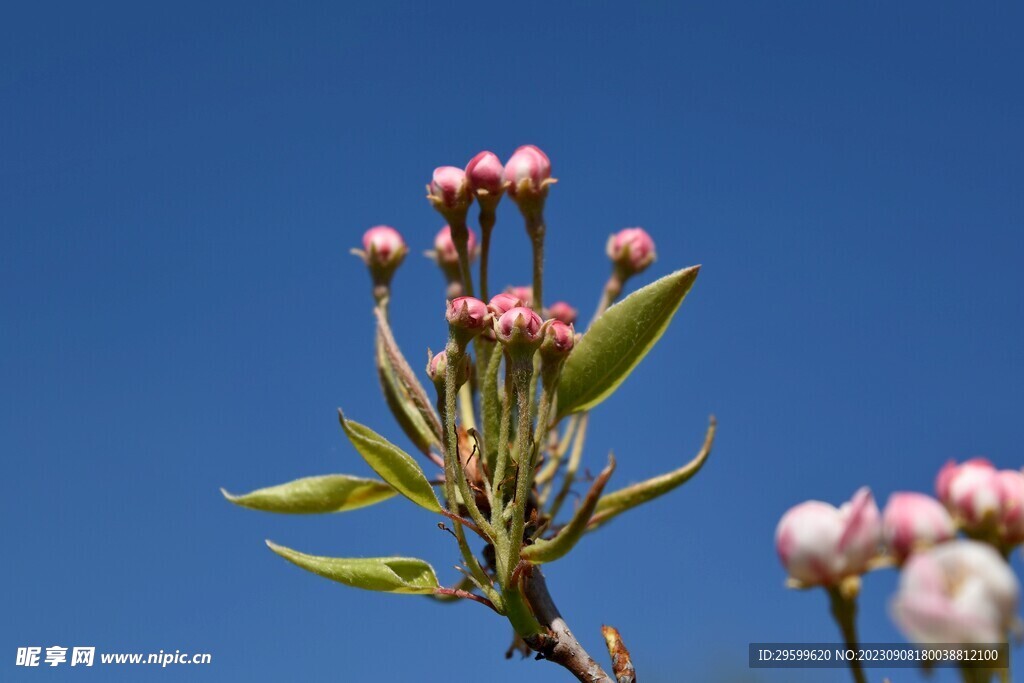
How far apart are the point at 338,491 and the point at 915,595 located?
5.13 ft

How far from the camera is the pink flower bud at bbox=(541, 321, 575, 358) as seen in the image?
88.9 inches

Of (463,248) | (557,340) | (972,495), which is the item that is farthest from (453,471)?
(972,495)

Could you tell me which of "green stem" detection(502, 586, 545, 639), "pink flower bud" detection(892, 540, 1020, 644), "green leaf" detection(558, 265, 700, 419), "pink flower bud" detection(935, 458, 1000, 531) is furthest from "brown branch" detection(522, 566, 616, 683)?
"pink flower bud" detection(892, 540, 1020, 644)

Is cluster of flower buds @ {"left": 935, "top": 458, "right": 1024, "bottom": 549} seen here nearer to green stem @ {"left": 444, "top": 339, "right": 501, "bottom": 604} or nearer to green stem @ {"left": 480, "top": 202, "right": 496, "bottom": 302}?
green stem @ {"left": 444, "top": 339, "right": 501, "bottom": 604}

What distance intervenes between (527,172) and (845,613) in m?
1.46

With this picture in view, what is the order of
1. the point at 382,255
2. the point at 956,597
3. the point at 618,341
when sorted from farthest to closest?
the point at 382,255
the point at 618,341
the point at 956,597

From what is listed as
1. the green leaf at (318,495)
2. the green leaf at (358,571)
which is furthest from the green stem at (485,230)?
the green leaf at (358,571)

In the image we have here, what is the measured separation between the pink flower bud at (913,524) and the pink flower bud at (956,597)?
10 centimetres

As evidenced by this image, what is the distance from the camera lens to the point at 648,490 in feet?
7.59

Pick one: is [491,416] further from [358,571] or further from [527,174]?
[527,174]

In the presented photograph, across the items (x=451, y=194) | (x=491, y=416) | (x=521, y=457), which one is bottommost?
(x=521, y=457)

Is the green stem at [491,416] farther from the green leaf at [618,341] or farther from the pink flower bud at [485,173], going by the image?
the pink flower bud at [485,173]

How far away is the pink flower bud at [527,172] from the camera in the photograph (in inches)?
102

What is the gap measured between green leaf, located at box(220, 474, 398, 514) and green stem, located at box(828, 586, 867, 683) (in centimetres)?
124
